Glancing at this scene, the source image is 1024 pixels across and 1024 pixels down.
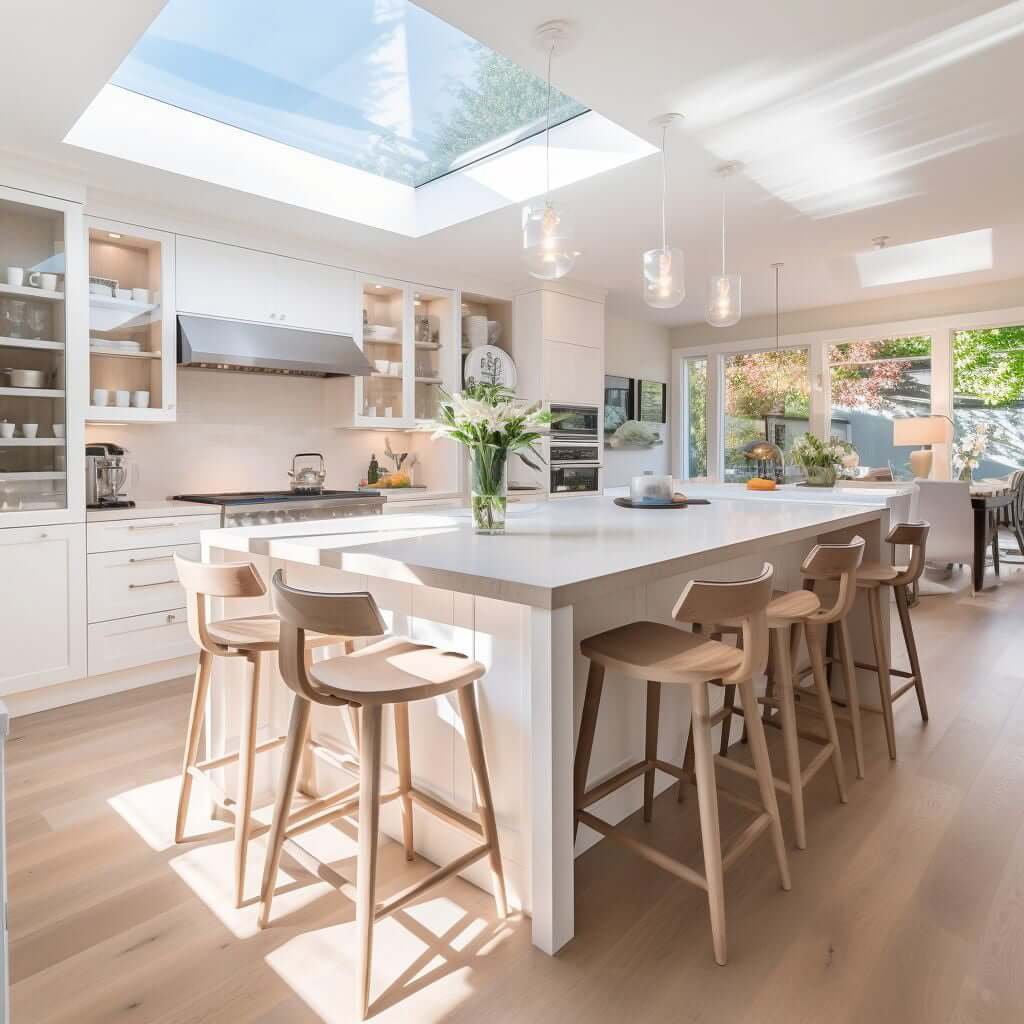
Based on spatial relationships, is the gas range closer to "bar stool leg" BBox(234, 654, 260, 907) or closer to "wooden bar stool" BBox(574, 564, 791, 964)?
"bar stool leg" BBox(234, 654, 260, 907)

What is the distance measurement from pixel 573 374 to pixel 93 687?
3824mm

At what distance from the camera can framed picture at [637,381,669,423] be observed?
24.6 feet

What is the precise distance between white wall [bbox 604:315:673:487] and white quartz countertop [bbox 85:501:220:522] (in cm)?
420

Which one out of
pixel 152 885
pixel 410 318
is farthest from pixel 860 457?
pixel 152 885

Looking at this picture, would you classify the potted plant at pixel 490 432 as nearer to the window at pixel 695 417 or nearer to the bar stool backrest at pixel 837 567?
the bar stool backrest at pixel 837 567

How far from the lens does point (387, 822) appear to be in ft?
6.84

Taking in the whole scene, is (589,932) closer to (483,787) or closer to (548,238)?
(483,787)

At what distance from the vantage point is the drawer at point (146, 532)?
132 inches

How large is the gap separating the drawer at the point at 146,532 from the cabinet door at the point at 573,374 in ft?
8.78

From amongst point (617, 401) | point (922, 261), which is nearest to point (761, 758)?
point (922, 261)

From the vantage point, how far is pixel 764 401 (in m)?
7.43

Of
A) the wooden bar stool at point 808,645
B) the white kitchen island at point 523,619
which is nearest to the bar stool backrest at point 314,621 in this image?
the white kitchen island at point 523,619

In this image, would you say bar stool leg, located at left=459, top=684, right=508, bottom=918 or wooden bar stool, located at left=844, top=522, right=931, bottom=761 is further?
wooden bar stool, located at left=844, top=522, right=931, bottom=761

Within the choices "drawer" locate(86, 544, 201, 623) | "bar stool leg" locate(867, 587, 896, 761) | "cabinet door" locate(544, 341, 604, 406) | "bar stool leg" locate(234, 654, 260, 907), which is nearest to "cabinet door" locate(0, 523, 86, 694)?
"drawer" locate(86, 544, 201, 623)
